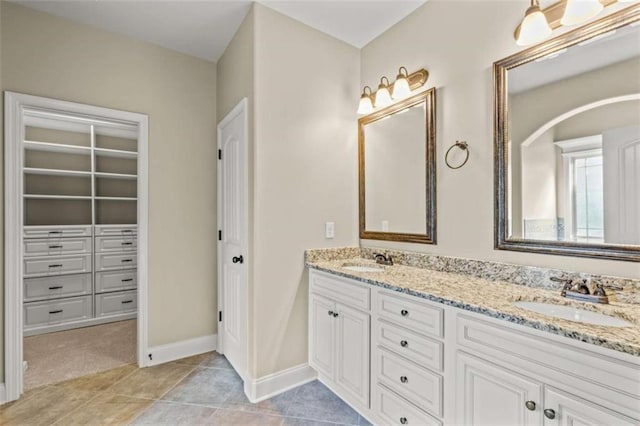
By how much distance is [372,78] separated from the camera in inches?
97.3

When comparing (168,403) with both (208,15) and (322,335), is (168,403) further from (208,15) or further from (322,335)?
(208,15)

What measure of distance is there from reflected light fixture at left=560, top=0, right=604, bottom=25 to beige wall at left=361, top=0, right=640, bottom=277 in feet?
0.87

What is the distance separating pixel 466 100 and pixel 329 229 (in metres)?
1.27

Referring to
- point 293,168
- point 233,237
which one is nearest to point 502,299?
point 293,168

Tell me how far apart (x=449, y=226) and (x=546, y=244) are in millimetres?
520

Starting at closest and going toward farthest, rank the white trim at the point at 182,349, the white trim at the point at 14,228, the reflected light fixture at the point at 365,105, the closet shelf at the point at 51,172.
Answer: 1. the white trim at the point at 14,228
2. the reflected light fixture at the point at 365,105
3. the white trim at the point at 182,349
4. the closet shelf at the point at 51,172

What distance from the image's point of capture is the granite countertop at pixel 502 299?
2.96 feet

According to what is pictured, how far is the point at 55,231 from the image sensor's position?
328 centimetres

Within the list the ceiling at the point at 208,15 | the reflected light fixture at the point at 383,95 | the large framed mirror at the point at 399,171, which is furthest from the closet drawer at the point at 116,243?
the reflected light fixture at the point at 383,95

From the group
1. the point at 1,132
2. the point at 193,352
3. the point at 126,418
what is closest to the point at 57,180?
the point at 1,132

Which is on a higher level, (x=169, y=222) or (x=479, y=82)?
(x=479, y=82)

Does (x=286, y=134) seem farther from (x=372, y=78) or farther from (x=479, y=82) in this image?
(x=479, y=82)

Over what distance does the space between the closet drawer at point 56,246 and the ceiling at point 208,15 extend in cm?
229

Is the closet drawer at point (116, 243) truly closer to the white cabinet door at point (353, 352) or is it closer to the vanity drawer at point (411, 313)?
the white cabinet door at point (353, 352)
